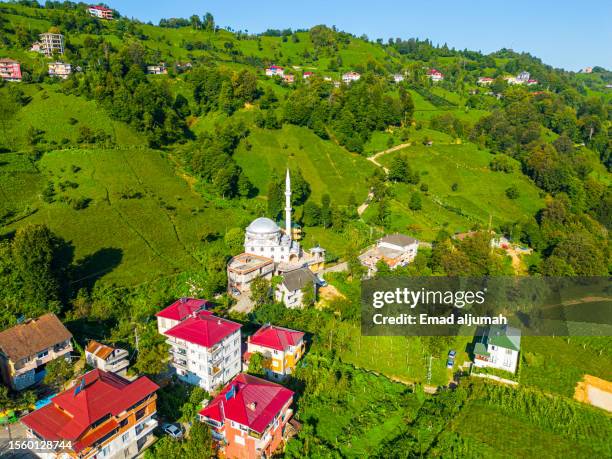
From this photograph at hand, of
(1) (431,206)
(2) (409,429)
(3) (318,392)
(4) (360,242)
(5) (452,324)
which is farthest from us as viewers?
(1) (431,206)

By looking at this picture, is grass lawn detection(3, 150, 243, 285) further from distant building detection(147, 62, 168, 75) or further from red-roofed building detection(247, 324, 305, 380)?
distant building detection(147, 62, 168, 75)

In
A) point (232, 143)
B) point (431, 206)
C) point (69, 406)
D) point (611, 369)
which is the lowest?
point (611, 369)

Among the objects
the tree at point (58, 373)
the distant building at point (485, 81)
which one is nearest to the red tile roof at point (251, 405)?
the tree at point (58, 373)

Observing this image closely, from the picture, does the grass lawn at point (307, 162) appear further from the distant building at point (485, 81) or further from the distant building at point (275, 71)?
the distant building at point (485, 81)

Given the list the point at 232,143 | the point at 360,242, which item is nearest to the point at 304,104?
the point at 232,143

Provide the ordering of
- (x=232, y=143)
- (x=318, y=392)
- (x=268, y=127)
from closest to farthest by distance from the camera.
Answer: (x=318, y=392)
(x=232, y=143)
(x=268, y=127)

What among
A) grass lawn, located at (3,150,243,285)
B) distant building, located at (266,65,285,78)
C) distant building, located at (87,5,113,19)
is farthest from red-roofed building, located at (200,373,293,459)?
distant building, located at (87,5,113,19)

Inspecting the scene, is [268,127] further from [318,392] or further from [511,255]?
[318,392]
